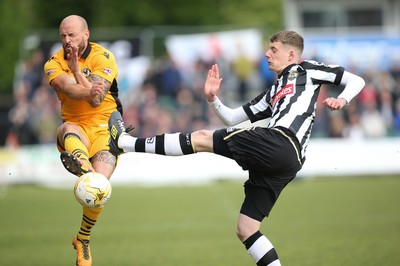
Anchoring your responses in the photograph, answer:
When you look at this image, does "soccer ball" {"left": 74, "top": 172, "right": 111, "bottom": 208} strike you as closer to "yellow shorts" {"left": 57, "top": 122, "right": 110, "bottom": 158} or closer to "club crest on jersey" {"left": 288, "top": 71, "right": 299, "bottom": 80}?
"yellow shorts" {"left": 57, "top": 122, "right": 110, "bottom": 158}

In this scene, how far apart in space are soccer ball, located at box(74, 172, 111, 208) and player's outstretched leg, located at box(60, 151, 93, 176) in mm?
172

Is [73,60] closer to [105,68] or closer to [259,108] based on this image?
[105,68]

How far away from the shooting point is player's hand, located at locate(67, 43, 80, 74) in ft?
28.0

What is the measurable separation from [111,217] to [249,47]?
906 cm

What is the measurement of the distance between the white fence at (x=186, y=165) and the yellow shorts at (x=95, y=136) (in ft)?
39.3

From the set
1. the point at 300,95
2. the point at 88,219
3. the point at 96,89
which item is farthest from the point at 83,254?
the point at 300,95

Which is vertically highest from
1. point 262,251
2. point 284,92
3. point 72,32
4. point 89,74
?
point 72,32

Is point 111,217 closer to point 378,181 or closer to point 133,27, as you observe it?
point 378,181

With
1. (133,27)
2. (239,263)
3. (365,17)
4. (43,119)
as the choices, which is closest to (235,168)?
(43,119)

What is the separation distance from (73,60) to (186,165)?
1316 centimetres

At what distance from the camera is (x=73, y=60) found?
855 centimetres

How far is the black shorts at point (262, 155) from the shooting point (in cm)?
767

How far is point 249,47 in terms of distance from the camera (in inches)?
913

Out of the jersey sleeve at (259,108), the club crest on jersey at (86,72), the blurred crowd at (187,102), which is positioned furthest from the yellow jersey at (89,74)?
the blurred crowd at (187,102)
